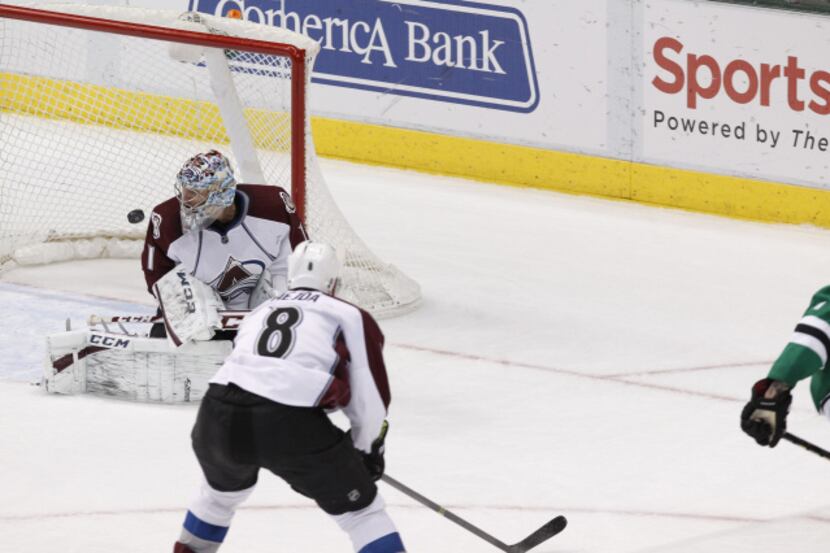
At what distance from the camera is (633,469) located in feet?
18.1

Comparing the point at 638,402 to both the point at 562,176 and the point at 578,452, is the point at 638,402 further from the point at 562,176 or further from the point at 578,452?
the point at 562,176

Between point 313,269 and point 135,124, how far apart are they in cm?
433

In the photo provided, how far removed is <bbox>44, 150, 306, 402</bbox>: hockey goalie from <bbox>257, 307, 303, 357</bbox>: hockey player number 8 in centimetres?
151

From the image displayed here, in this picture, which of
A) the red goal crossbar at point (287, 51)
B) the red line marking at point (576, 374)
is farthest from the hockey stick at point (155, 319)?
the red line marking at point (576, 374)

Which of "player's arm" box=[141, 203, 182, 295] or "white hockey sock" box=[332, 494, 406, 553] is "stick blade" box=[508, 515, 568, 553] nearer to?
"white hockey sock" box=[332, 494, 406, 553]

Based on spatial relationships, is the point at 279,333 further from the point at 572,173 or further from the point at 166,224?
the point at 572,173

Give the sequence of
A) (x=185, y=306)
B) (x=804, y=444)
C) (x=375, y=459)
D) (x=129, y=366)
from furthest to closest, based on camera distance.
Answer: (x=129, y=366)
(x=185, y=306)
(x=804, y=444)
(x=375, y=459)

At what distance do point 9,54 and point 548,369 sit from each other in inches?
149

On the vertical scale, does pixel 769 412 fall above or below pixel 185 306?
above

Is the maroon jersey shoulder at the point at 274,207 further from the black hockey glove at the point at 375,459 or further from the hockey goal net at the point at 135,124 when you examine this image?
the black hockey glove at the point at 375,459

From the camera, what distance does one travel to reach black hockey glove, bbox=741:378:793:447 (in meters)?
4.24

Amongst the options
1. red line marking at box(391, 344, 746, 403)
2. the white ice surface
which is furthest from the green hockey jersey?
red line marking at box(391, 344, 746, 403)

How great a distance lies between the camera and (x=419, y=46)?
9031 mm

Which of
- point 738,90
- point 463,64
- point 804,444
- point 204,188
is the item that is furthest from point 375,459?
point 463,64
